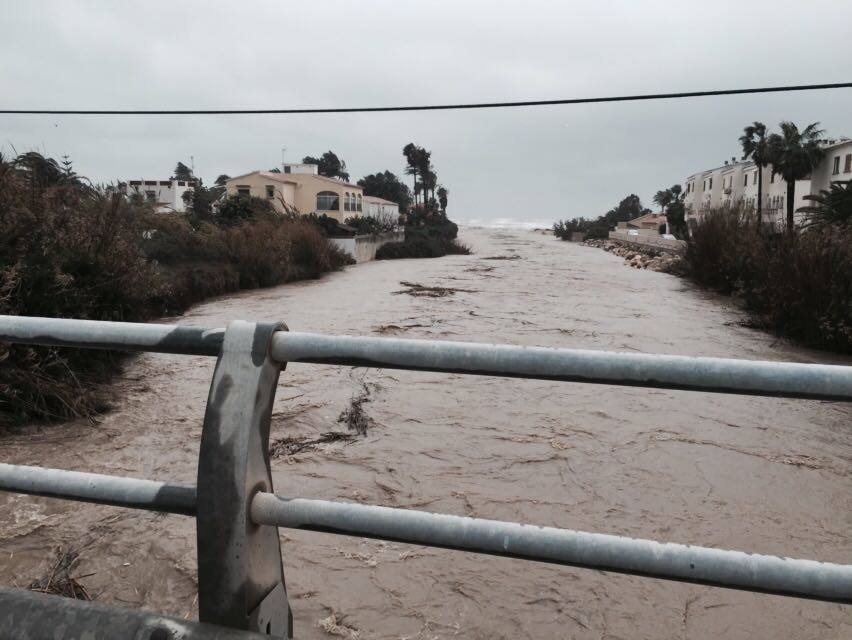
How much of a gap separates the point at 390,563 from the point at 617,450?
237 cm

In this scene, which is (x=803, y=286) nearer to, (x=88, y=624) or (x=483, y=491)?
(x=483, y=491)

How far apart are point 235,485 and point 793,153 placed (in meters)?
56.3

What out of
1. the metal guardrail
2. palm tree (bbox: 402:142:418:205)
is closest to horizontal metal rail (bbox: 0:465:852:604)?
the metal guardrail

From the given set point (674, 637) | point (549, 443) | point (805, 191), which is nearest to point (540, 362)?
point (674, 637)

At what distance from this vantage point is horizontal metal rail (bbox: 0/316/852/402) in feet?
3.02

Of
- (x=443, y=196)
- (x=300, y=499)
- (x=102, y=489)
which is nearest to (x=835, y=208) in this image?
(x=300, y=499)

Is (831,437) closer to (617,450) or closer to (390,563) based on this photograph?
(617,450)

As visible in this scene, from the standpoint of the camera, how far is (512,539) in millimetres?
972

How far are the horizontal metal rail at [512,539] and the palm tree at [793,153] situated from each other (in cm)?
5410

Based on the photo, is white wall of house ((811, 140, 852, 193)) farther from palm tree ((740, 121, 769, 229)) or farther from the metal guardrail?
the metal guardrail

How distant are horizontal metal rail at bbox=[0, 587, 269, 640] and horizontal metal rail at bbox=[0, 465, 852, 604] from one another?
17cm

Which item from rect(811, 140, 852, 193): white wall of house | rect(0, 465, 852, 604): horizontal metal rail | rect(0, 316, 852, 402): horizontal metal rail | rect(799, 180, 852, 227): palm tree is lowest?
rect(0, 465, 852, 604): horizontal metal rail

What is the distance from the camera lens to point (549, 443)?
16.3ft

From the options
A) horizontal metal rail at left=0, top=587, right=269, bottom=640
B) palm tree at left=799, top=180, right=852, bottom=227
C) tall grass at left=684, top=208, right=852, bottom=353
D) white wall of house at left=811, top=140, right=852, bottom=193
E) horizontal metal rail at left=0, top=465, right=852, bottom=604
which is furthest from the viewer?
white wall of house at left=811, top=140, right=852, bottom=193
